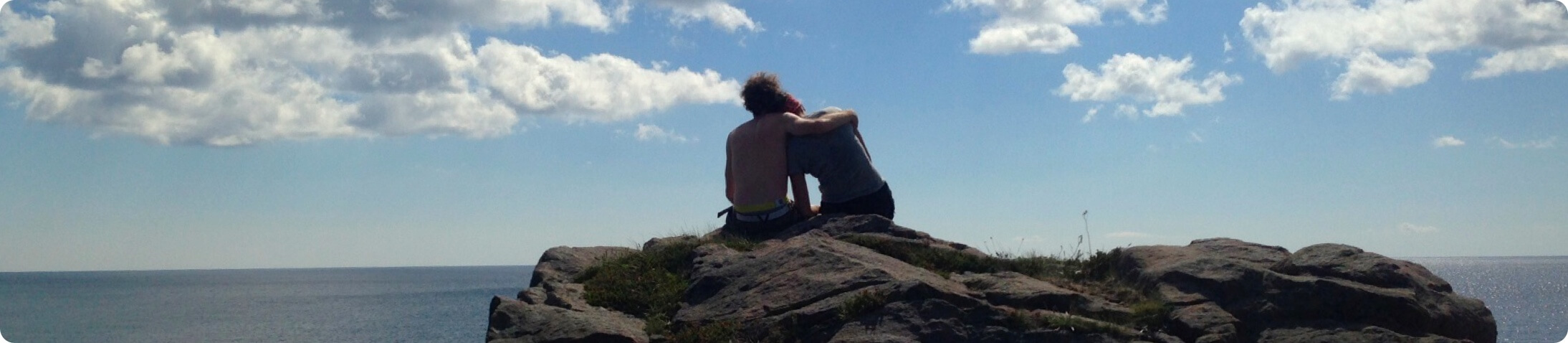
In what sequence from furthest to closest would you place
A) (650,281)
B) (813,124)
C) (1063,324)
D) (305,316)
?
(305,316), (813,124), (650,281), (1063,324)

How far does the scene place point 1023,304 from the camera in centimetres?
787

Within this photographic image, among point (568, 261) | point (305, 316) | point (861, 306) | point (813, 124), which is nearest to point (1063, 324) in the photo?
point (861, 306)

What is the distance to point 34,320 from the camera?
96312 millimetres

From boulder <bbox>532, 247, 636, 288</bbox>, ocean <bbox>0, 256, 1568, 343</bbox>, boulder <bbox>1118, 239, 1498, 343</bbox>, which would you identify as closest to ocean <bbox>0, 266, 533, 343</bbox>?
ocean <bbox>0, 256, 1568, 343</bbox>

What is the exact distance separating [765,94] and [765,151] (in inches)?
21.5

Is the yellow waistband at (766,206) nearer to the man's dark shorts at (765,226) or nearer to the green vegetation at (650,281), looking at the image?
the man's dark shorts at (765,226)

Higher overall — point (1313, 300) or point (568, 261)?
point (568, 261)

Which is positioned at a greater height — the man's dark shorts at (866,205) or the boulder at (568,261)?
the man's dark shorts at (866,205)

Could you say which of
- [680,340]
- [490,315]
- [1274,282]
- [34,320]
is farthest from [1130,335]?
[34,320]

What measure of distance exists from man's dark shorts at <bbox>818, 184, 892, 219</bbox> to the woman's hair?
1.08 metres

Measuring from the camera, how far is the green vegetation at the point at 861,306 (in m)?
7.45

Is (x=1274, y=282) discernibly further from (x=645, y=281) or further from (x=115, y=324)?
(x=115, y=324)

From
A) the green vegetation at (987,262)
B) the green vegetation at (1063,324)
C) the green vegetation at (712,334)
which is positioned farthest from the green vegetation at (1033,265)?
the green vegetation at (712,334)

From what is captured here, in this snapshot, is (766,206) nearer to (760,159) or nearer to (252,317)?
(760,159)
